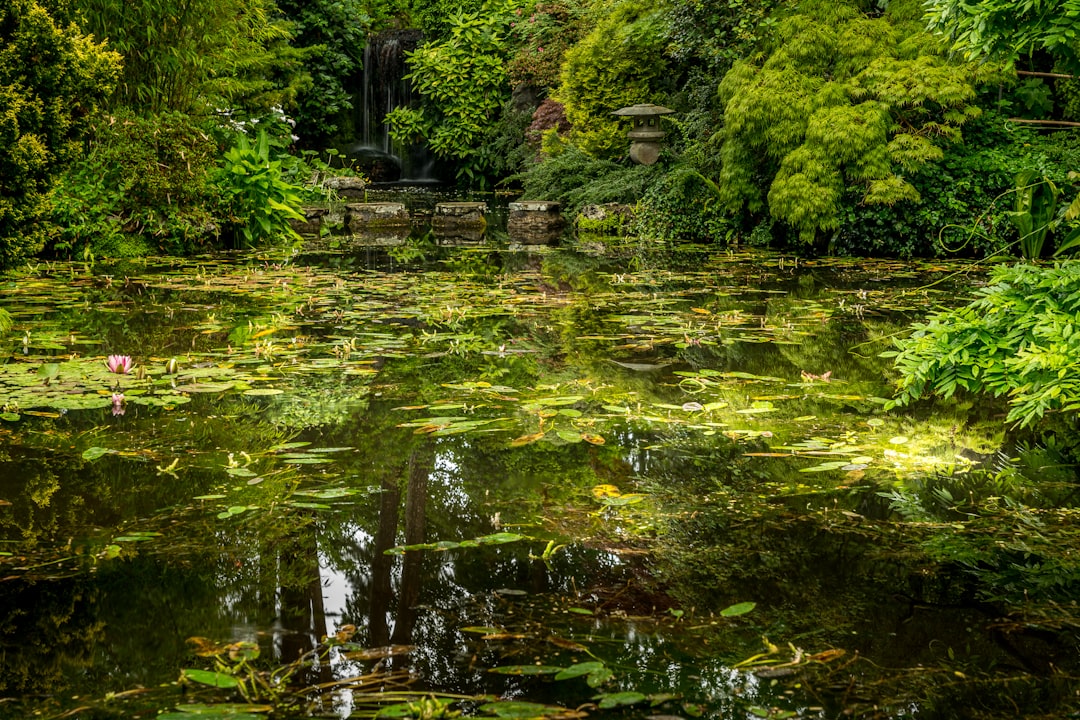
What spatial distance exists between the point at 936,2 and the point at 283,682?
352 centimetres

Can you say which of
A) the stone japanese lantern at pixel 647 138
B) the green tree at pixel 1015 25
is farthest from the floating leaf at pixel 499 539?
the stone japanese lantern at pixel 647 138

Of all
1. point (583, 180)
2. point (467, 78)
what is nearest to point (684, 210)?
point (583, 180)

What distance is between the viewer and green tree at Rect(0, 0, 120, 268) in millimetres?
4812

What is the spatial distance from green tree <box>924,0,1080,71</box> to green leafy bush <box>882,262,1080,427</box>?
2.63 ft

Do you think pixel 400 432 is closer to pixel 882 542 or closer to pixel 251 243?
pixel 882 542

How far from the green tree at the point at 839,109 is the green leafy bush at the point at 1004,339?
5060mm

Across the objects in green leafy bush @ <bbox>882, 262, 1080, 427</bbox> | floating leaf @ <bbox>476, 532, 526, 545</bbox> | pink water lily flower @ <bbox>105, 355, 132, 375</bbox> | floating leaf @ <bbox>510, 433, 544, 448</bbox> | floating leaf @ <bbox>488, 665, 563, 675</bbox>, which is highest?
green leafy bush @ <bbox>882, 262, 1080, 427</bbox>

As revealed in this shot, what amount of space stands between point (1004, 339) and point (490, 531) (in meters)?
2.13

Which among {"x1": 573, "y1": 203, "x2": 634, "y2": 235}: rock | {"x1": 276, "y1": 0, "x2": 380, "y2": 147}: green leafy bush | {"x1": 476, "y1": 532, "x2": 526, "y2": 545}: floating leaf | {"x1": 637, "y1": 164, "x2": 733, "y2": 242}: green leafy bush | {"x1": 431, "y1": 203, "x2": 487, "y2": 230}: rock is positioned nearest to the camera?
{"x1": 476, "y1": 532, "x2": 526, "y2": 545}: floating leaf

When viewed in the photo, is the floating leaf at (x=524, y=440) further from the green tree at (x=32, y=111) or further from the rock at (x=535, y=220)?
the rock at (x=535, y=220)

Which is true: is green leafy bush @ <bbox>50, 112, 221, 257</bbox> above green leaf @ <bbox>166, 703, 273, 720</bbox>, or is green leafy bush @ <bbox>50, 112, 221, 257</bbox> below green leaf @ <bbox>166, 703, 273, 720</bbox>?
above

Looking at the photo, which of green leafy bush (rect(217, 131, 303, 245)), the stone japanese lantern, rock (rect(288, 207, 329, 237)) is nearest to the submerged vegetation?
green leafy bush (rect(217, 131, 303, 245))

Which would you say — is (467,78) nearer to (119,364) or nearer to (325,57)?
(325,57)

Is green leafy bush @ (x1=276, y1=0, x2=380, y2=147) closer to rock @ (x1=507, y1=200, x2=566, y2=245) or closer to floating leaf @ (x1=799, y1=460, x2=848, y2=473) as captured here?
rock @ (x1=507, y1=200, x2=566, y2=245)
